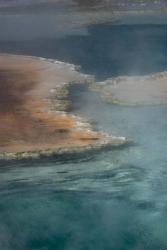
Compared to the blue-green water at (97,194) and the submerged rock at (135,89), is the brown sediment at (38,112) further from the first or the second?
the submerged rock at (135,89)

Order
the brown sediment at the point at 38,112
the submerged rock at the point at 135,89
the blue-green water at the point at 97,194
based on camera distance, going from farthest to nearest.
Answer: the submerged rock at the point at 135,89
the brown sediment at the point at 38,112
the blue-green water at the point at 97,194

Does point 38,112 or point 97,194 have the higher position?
point 38,112

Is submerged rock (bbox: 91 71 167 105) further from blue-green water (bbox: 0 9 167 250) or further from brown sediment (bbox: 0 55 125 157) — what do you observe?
brown sediment (bbox: 0 55 125 157)

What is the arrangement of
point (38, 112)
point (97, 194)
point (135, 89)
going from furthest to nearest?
point (135, 89) → point (38, 112) → point (97, 194)

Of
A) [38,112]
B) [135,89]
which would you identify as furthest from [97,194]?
[135,89]

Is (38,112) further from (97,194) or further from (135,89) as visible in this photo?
(97,194)

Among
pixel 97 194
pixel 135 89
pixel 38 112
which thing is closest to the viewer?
pixel 97 194

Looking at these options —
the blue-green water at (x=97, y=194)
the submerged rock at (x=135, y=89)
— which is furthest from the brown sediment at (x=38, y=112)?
the submerged rock at (x=135, y=89)
